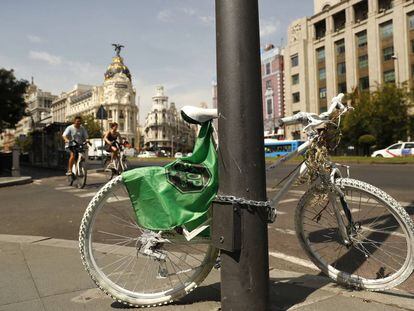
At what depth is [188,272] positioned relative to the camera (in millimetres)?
2725

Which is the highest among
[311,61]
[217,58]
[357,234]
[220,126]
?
[311,61]

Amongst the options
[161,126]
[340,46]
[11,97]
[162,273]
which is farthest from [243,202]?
[161,126]

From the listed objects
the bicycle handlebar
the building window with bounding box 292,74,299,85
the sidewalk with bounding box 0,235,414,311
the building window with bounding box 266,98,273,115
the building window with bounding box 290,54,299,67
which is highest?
the building window with bounding box 290,54,299,67

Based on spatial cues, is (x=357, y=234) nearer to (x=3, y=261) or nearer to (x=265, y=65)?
(x=3, y=261)

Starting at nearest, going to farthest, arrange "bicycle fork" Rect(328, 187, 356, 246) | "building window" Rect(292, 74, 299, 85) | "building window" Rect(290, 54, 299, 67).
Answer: "bicycle fork" Rect(328, 187, 356, 246) → "building window" Rect(290, 54, 299, 67) → "building window" Rect(292, 74, 299, 85)

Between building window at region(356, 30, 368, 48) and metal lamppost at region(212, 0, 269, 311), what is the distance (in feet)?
170

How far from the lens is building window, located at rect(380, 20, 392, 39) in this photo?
4584cm

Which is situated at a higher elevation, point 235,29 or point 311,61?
point 311,61

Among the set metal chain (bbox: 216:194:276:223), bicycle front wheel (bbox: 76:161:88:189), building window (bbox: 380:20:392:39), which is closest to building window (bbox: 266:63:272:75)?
building window (bbox: 380:20:392:39)

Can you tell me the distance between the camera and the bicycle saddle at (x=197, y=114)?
2609 millimetres

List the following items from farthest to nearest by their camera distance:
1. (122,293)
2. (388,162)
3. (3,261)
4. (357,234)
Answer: (388,162), (3,261), (357,234), (122,293)

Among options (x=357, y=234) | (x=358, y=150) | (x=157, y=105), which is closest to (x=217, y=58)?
(x=357, y=234)

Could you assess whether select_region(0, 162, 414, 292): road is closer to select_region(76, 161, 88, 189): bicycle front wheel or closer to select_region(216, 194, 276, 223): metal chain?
select_region(76, 161, 88, 189): bicycle front wheel

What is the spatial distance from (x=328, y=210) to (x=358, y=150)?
137ft
